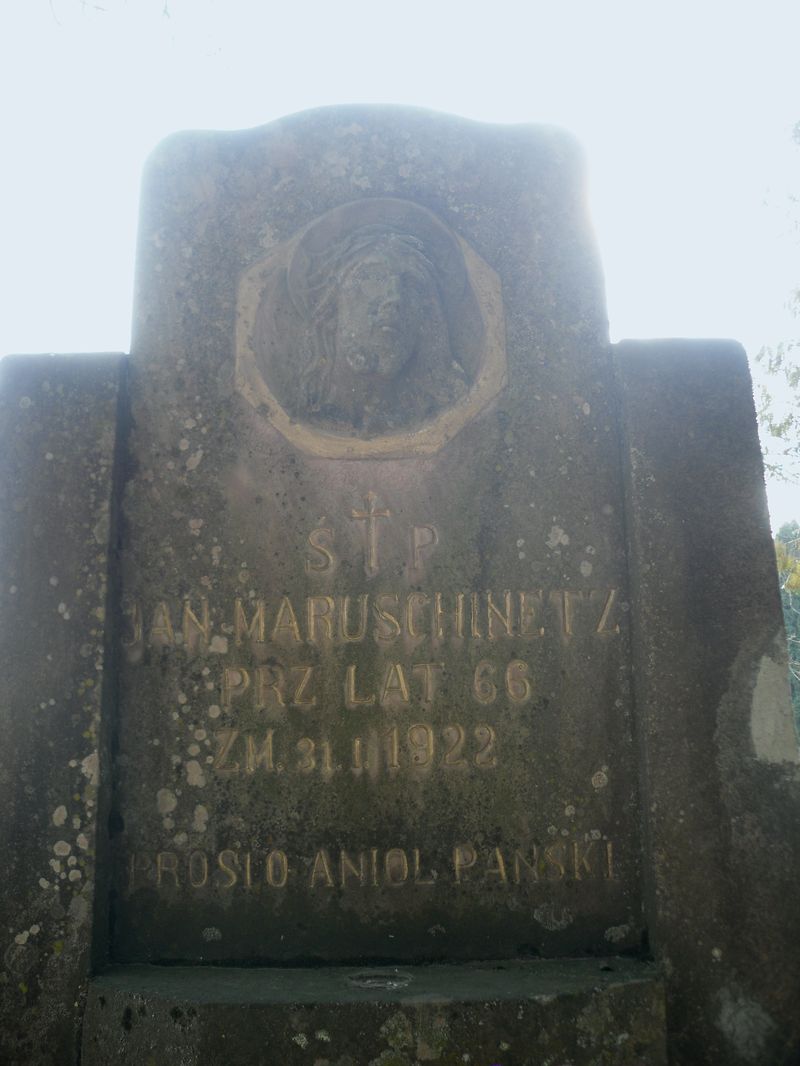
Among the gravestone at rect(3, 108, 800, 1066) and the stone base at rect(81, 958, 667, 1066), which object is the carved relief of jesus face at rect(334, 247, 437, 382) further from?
the stone base at rect(81, 958, 667, 1066)

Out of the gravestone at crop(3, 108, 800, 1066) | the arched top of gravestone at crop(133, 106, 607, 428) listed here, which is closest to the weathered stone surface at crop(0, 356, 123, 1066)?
the gravestone at crop(3, 108, 800, 1066)

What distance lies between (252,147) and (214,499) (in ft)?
5.09

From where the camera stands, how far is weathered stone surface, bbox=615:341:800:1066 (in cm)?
285

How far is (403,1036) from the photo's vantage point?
2.57 meters

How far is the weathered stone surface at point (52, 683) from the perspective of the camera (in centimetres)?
288

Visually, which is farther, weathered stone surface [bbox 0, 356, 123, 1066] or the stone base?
weathered stone surface [bbox 0, 356, 123, 1066]

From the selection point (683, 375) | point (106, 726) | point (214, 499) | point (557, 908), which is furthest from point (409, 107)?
point (557, 908)

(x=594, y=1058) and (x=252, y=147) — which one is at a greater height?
(x=252, y=147)

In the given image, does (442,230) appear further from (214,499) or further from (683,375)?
(214,499)

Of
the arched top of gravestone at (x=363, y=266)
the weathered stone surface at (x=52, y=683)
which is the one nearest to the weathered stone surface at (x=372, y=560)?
the arched top of gravestone at (x=363, y=266)

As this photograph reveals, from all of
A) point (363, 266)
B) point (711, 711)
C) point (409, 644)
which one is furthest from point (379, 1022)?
point (363, 266)

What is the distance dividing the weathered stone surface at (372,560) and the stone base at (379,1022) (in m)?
0.30

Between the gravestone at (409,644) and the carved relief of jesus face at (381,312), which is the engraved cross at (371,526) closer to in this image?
the gravestone at (409,644)

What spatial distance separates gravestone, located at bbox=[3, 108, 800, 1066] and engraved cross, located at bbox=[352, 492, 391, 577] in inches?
0.4
